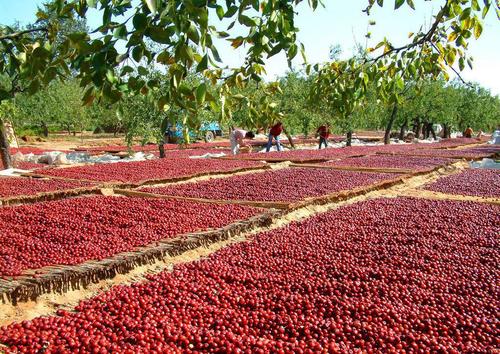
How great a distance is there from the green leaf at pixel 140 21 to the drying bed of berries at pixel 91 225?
2899mm

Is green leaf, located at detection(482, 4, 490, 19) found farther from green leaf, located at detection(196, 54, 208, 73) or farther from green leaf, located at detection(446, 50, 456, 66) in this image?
green leaf, located at detection(196, 54, 208, 73)

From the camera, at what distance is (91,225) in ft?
16.0

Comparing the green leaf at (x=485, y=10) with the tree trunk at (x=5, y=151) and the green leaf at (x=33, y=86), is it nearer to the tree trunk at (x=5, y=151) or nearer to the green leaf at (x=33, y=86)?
the green leaf at (x=33, y=86)

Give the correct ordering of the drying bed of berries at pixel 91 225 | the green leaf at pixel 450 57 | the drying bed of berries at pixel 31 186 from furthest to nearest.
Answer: the drying bed of berries at pixel 31 186 < the drying bed of berries at pixel 91 225 < the green leaf at pixel 450 57

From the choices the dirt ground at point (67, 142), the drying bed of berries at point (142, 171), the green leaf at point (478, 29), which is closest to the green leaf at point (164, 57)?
the green leaf at point (478, 29)

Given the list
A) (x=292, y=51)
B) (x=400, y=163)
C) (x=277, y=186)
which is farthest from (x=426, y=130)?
(x=292, y=51)

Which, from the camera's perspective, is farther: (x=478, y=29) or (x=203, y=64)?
(x=478, y=29)

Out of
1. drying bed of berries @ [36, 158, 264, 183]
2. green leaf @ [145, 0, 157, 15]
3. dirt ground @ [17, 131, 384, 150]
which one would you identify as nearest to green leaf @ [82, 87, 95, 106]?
green leaf @ [145, 0, 157, 15]

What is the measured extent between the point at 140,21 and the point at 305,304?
2481 mm

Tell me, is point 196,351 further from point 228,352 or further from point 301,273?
point 301,273

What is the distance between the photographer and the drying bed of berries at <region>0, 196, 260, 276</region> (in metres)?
3.83

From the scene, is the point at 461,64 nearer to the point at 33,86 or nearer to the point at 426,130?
the point at 33,86

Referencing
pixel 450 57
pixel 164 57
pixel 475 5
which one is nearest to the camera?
pixel 164 57

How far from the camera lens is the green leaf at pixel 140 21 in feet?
3.75
